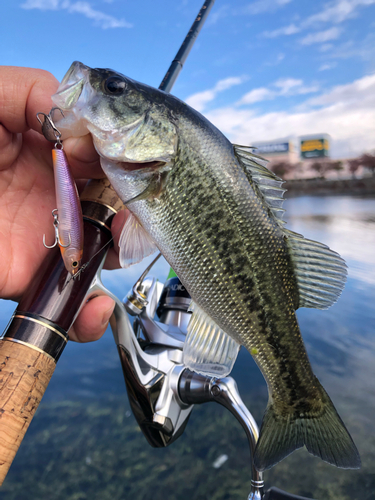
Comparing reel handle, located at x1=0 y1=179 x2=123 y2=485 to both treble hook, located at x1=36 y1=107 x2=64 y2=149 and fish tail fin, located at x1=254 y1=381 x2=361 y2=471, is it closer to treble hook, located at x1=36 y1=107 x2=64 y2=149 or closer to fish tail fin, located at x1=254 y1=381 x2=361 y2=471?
treble hook, located at x1=36 y1=107 x2=64 y2=149

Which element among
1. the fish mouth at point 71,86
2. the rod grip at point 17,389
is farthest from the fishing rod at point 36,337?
the fish mouth at point 71,86

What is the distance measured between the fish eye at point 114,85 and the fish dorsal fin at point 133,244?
399 millimetres

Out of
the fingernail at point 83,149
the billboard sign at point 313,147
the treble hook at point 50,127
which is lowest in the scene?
the treble hook at point 50,127

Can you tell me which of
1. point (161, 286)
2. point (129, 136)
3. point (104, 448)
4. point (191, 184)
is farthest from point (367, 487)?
point (129, 136)

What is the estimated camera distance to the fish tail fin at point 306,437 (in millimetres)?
958

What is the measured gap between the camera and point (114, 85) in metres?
1.02

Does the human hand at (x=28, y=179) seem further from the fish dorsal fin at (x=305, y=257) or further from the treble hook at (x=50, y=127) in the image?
the fish dorsal fin at (x=305, y=257)

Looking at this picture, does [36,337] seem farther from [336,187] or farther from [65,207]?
[336,187]

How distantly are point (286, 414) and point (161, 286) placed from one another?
3.73 ft

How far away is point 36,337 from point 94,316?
0.33 metres

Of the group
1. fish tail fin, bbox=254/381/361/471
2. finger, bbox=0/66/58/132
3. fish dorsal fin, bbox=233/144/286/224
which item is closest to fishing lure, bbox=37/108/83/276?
finger, bbox=0/66/58/132

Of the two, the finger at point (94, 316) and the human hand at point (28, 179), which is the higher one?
the human hand at point (28, 179)

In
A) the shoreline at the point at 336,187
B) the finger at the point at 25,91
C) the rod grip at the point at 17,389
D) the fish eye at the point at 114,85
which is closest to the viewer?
Result: the rod grip at the point at 17,389

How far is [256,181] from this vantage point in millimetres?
1039
